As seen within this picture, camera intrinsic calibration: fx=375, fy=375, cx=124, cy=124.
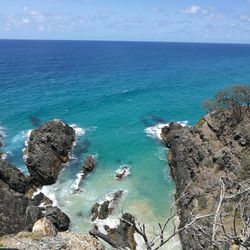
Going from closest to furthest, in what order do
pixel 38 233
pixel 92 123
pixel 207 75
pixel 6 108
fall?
pixel 38 233 → pixel 92 123 → pixel 6 108 → pixel 207 75

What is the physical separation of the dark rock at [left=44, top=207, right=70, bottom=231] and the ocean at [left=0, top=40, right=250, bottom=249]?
1412 mm

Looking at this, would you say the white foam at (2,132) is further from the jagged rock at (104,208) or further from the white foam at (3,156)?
the jagged rock at (104,208)

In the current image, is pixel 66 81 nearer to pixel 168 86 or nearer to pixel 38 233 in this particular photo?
pixel 168 86

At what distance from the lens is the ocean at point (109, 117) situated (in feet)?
161

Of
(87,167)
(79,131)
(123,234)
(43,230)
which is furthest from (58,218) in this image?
(79,131)

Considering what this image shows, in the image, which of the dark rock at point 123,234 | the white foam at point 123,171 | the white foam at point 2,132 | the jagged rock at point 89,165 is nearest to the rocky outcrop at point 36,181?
the jagged rock at point 89,165

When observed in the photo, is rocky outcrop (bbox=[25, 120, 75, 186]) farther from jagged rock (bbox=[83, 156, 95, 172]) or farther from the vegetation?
the vegetation

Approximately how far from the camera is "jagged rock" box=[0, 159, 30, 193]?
48.3 metres

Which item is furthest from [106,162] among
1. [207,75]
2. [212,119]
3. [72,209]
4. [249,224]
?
[207,75]

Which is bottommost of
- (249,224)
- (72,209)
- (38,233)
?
(72,209)

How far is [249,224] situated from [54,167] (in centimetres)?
4757

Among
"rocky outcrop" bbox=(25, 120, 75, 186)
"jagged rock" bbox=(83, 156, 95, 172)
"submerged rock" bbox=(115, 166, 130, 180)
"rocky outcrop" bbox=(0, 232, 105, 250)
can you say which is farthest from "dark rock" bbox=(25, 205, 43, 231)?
"rocky outcrop" bbox=(0, 232, 105, 250)

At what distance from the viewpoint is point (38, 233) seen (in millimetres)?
26047

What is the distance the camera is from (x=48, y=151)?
56531 mm
